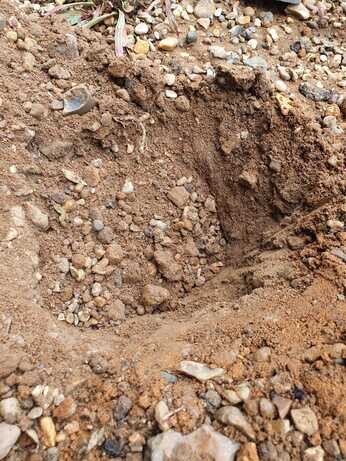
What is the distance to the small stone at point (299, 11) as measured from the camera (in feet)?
10.2

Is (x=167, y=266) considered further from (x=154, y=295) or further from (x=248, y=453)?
(x=248, y=453)

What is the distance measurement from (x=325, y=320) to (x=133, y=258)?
1.01m

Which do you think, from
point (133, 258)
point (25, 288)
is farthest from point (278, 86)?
point (25, 288)

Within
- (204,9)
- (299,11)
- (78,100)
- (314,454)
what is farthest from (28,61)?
(314,454)

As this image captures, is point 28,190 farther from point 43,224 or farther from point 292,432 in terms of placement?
point 292,432

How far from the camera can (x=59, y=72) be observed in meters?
2.58

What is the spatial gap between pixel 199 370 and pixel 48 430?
528 mm

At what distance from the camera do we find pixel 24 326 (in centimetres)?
188

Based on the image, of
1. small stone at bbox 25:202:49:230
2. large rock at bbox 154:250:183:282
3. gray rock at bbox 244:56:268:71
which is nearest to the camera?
small stone at bbox 25:202:49:230

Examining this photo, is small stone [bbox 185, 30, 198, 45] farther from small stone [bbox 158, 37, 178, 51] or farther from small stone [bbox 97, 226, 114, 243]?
small stone [bbox 97, 226, 114, 243]

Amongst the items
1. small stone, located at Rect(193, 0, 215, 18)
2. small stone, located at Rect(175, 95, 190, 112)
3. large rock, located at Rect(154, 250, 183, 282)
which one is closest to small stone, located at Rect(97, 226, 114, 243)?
large rock, located at Rect(154, 250, 183, 282)

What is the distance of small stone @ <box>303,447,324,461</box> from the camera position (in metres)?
1.49

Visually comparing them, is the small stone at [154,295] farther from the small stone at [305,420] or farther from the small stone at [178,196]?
the small stone at [305,420]

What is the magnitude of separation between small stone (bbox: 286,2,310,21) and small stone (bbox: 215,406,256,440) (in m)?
2.51
